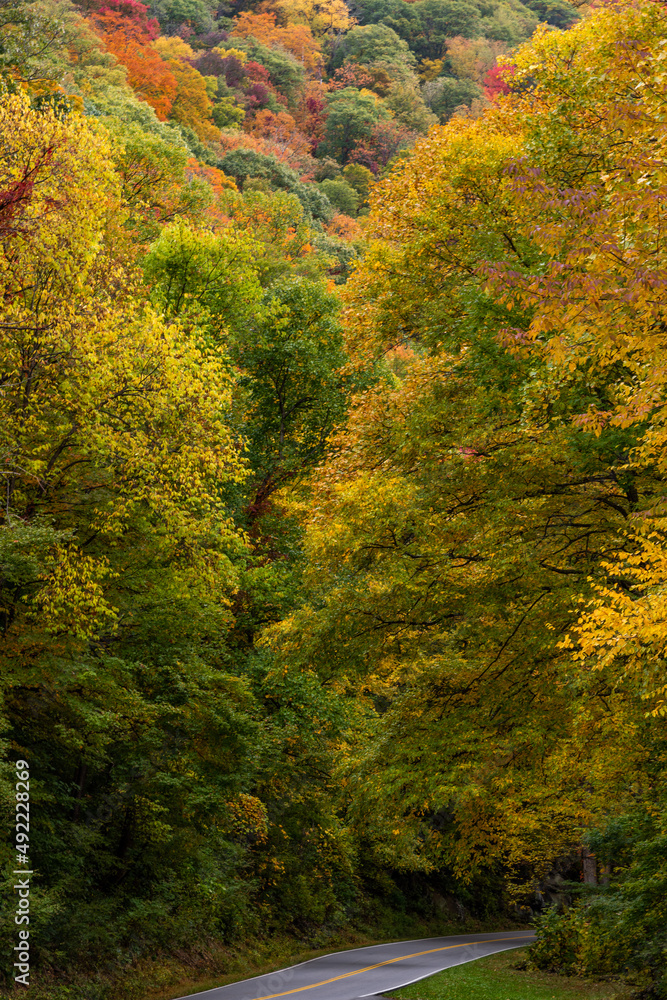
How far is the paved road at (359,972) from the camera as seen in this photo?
53.3ft

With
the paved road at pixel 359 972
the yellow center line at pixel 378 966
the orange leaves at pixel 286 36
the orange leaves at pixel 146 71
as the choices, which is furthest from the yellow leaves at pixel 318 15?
the paved road at pixel 359 972

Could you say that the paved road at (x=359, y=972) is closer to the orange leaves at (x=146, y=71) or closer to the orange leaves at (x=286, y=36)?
the orange leaves at (x=146, y=71)

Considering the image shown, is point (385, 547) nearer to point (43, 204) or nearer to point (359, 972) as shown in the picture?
point (43, 204)

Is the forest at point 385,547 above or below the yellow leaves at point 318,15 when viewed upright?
below

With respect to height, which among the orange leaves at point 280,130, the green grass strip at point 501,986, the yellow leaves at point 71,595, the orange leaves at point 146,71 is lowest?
the green grass strip at point 501,986

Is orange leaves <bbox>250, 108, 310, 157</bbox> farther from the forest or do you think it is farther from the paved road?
the paved road

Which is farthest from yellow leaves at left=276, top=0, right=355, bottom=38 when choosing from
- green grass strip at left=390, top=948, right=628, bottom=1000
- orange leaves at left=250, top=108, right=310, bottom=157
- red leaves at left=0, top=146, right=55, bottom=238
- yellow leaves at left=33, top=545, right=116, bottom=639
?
yellow leaves at left=33, top=545, right=116, bottom=639

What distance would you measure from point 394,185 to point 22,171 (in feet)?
21.2

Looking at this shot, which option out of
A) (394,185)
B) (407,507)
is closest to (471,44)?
(394,185)

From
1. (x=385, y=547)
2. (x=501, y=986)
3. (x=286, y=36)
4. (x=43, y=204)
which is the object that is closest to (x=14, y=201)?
(x=43, y=204)

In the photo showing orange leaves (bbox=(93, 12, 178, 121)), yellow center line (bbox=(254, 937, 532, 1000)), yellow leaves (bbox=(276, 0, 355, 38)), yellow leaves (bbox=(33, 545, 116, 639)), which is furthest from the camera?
yellow leaves (bbox=(276, 0, 355, 38))

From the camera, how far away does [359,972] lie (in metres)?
20.3

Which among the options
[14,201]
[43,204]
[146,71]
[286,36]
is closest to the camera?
[14,201]

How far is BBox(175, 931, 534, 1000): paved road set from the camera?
16234 millimetres
